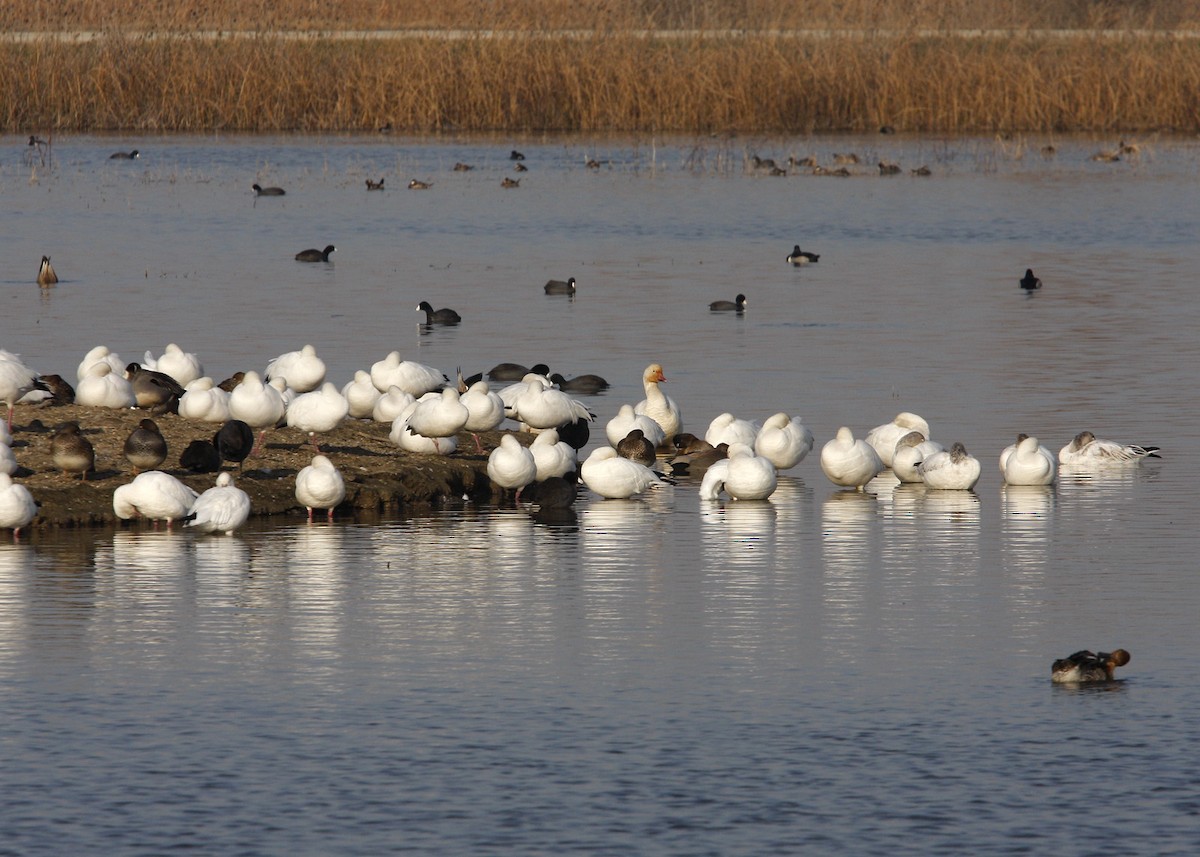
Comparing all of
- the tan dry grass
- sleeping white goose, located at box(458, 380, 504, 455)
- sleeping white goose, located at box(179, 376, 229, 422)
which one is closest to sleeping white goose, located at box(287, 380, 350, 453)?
sleeping white goose, located at box(179, 376, 229, 422)

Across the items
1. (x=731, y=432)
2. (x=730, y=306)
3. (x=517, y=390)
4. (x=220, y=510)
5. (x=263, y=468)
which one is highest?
(x=730, y=306)

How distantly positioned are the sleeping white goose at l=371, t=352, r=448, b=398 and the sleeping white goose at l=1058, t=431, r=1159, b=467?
532 cm

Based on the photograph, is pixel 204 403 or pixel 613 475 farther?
pixel 204 403

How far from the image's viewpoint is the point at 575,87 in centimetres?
5016

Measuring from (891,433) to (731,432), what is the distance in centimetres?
123

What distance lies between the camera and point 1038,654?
11.1 metres

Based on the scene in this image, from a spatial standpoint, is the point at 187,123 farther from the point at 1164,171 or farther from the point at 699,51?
the point at 1164,171

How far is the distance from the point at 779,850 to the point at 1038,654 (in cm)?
322

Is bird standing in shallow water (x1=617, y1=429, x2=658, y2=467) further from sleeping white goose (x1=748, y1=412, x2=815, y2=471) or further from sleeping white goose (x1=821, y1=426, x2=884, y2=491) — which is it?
sleeping white goose (x1=821, y1=426, x2=884, y2=491)

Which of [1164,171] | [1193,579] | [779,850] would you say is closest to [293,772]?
[779,850]

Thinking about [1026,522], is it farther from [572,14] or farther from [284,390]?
[572,14]

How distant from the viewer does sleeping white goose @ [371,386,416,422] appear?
17.4 m

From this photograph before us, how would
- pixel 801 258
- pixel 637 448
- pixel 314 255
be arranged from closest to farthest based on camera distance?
pixel 637 448 < pixel 314 255 < pixel 801 258

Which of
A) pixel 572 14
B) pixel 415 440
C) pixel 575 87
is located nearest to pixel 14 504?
pixel 415 440
